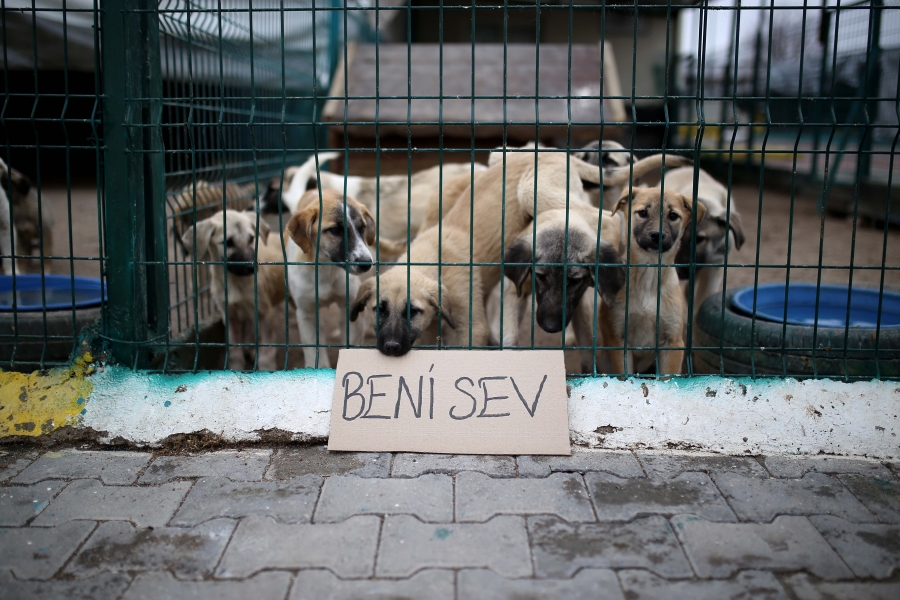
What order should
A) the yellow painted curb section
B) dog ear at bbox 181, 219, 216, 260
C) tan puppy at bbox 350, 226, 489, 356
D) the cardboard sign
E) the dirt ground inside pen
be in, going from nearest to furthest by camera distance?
the cardboard sign → the yellow painted curb section → tan puppy at bbox 350, 226, 489, 356 → dog ear at bbox 181, 219, 216, 260 → the dirt ground inside pen

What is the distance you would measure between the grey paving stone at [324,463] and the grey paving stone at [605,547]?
2.36 feet

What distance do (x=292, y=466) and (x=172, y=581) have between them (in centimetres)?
82

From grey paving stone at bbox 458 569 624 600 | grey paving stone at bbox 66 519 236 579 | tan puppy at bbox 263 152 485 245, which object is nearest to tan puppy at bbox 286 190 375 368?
tan puppy at bbox 263 152 485 245

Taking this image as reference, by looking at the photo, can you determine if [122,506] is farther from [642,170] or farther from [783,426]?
[642,170]

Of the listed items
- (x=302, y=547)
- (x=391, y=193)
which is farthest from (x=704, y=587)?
(x=391, y=193)

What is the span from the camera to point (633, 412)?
334 cm

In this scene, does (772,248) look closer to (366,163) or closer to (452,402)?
(366,163)

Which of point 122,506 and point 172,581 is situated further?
point 122,506

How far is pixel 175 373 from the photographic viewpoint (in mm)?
3531

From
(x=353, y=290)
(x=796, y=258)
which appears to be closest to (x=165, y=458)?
(x=353, y=290)

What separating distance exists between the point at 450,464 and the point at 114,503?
126cm

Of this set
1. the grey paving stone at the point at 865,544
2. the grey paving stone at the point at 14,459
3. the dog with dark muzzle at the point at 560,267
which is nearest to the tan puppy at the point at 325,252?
the dog with dark muzzle at the point at 560,267

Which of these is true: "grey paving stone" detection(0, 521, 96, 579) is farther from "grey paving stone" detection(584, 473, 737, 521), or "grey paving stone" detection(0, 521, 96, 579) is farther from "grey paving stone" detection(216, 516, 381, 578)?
"grey paving stone" detection(584, 473, 737, 521)

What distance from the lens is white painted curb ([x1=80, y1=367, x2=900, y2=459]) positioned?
3.26 meters
